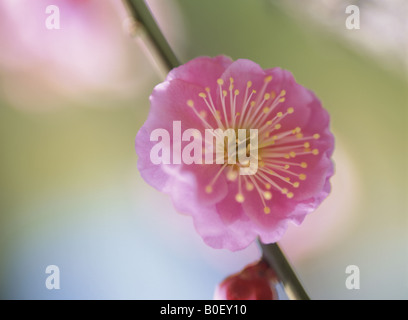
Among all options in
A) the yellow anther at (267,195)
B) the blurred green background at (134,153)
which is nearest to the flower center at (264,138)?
the yellow anther at (267,195)

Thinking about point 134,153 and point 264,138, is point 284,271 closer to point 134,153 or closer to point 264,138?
point 264,138

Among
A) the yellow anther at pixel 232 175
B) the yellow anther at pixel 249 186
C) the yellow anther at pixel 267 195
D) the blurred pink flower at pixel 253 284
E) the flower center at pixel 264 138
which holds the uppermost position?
the flower center at pixel 264 138

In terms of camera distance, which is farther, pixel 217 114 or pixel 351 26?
pixel 351 26

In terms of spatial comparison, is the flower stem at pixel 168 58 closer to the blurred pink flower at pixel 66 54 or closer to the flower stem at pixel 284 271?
the flower stem at pixel 284 271

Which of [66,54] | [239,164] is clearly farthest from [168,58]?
[66,54]

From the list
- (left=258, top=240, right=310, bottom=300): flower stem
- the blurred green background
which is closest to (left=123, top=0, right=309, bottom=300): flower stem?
(left=258, top=240, right=310, bottom=300): flower stem

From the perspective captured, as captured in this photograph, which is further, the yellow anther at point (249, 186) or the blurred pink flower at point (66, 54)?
the blurred pink flower at point (66, 54)
